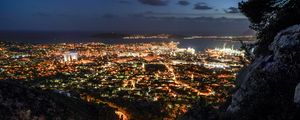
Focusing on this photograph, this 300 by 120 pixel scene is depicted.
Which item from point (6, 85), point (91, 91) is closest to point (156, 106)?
point (91, 91)

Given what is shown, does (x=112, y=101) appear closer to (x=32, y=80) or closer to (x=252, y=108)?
(x=32, y=80)

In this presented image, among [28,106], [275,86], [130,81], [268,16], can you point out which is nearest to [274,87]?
[275,86]

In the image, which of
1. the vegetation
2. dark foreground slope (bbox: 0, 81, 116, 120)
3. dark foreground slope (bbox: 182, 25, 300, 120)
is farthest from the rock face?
dark foreground slope (bbox: 0, 81, 116, 120)

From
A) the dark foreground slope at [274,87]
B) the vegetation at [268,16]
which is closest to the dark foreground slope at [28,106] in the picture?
the dark foreground slope at [274,87]

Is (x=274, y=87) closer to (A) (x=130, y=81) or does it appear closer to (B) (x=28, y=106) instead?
(B) (x=28, y=106)

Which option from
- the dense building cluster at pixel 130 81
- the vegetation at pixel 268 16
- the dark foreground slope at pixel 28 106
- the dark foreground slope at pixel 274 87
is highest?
the vegetation at pixel 268 16

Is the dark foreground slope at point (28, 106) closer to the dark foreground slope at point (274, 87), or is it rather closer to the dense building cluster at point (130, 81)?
the dark foreground slope at point (274, 87)

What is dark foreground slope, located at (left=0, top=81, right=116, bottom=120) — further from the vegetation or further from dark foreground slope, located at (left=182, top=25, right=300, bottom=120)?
the vegetation

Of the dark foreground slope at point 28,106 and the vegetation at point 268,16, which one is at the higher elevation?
the vegetation at point 268,16

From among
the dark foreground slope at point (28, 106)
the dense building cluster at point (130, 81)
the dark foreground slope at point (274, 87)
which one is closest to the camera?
the dark foreground slope at point (274, 87)
